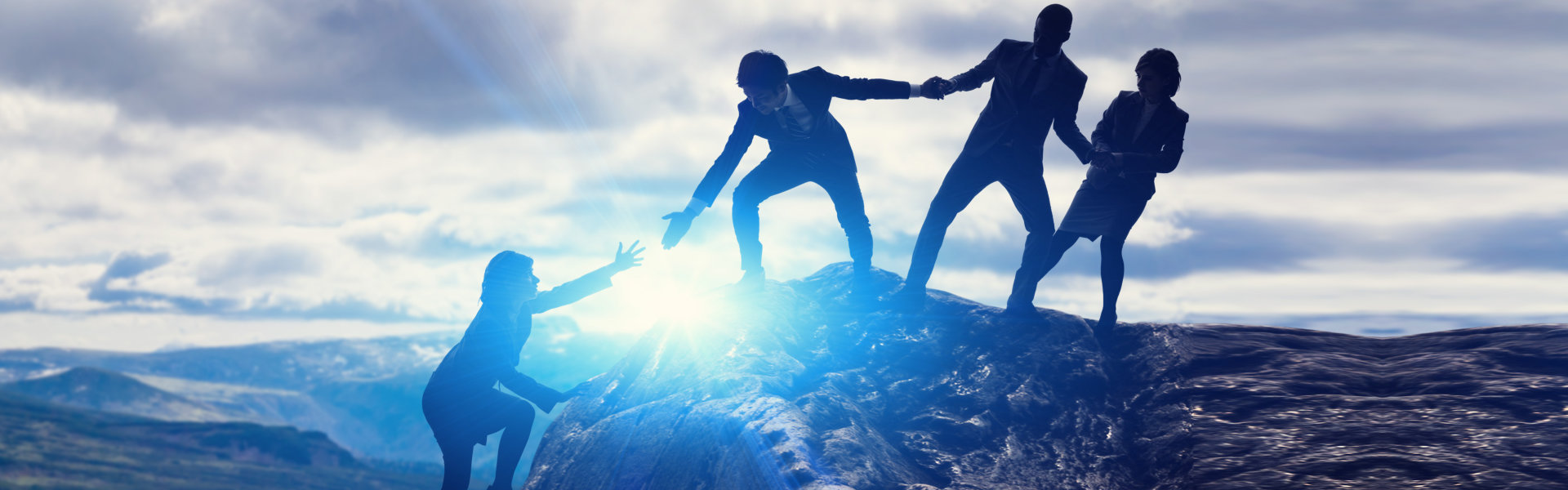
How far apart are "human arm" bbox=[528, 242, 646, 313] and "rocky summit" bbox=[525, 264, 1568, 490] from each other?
68.3 inches

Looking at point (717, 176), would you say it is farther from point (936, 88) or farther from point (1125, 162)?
point (1125, 162)

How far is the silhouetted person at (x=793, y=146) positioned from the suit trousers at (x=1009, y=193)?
1063 mm

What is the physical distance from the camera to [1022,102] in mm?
12133

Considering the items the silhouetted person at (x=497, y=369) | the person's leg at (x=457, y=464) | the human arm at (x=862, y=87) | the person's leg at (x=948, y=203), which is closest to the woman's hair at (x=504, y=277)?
the silhouetted person at (x=497, y=369)

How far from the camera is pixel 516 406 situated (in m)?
11.7

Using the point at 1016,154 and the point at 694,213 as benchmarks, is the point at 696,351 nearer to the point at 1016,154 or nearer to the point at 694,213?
the point at 694,213

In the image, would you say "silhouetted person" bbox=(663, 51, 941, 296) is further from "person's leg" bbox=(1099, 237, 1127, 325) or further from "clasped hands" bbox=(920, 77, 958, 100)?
"person's leg" bbox=(1099, 237, 1127, 325)

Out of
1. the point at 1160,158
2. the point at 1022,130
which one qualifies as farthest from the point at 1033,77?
the point at 1160,158

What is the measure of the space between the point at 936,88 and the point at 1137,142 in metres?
2.60

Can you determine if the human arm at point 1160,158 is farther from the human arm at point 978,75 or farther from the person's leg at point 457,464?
the person's leg at point 457,464

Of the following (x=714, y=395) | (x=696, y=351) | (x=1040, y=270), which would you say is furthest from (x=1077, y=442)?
(x=696, y=351)

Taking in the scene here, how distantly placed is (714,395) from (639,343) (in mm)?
4033

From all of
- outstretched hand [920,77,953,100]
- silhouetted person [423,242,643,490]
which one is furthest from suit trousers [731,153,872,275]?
silhouetted person [423,242,643,490]

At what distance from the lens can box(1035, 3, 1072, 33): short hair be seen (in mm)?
11594
